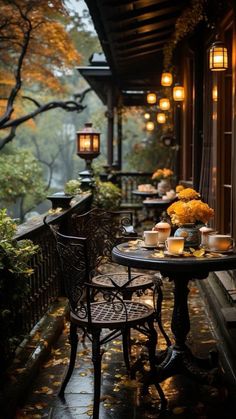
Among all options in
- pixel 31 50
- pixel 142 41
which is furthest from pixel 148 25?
pixel 31 50

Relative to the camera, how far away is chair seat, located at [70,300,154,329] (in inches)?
148

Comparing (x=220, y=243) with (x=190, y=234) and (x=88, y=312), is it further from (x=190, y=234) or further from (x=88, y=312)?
(x=88, y=312)

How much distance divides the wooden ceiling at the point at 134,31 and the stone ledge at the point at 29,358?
3599 mm

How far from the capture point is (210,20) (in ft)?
23.9

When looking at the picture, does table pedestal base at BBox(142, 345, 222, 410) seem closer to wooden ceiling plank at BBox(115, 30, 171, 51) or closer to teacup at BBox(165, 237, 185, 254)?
teacup at BBox(165, 237, 185, 254)

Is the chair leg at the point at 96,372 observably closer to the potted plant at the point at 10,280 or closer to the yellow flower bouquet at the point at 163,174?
the potted plant at the point at 10,280

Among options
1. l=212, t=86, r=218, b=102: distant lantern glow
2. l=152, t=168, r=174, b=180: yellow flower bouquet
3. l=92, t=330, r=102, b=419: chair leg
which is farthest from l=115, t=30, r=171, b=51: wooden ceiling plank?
l=92, t=330, r=102, b=419: chair leg

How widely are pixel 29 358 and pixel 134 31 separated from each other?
6.36 meters

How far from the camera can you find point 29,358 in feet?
14.0

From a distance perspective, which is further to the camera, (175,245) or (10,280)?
(175,245)

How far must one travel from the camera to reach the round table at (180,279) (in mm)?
3723

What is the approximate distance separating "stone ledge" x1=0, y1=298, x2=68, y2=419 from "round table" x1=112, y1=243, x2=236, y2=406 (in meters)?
0.82

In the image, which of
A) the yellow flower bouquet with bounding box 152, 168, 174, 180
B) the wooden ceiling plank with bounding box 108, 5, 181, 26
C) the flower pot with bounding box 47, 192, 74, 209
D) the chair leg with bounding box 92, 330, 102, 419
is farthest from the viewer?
the yellow flower bouquet with bounding box 152, 168, 174, 180

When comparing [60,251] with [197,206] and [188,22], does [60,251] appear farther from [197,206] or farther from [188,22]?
[188,22]
